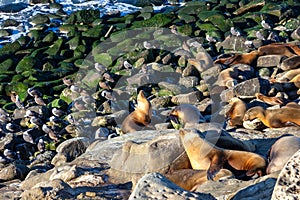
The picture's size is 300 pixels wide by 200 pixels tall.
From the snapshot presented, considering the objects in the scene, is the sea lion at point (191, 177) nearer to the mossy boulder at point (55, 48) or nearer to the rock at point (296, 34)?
the rock at point (296, 34)

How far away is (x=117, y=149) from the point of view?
8102 mm

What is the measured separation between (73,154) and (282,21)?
9.56 m

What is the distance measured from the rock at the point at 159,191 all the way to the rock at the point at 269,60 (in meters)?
8.63

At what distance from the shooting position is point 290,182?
387 centimetres

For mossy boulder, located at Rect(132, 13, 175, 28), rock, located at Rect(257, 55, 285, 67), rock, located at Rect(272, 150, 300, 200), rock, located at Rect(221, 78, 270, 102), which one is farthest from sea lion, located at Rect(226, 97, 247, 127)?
mossy boulder, located at Rect(132, 13, 175, 28)

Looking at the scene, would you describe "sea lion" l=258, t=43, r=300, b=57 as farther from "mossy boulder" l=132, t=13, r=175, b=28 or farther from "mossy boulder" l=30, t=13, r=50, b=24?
"mossy boulder" l=30, t=13, r=50, b=24

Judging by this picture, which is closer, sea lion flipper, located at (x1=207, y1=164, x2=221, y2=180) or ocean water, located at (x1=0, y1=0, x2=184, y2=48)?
sea lion flipper, located at (x1=207, y1=164, x2=221, y2=180)

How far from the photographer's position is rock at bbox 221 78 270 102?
10.9 metres

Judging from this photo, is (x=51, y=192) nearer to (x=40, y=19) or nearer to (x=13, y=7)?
(x=40, y=19)

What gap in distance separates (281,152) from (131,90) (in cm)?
744

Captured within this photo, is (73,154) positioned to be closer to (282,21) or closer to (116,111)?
(116,111)

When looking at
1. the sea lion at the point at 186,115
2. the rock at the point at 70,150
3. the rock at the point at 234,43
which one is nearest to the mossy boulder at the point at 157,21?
the rock at the point at 234,43

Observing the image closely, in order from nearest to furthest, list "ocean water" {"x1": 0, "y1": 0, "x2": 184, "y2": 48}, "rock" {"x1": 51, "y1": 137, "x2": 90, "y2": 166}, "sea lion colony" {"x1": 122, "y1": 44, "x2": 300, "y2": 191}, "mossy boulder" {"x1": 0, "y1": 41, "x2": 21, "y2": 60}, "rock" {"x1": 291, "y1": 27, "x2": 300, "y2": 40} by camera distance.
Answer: "sea lion colony" {"x1": 122, "y1": 44, "x2": 300, "y2": 191} < "rock" {"x1": 51, "y1": 137, "x2": 90, "y2": 166} < "rock" {"x1": 291, "y1": 27, "x2": 300, "y2": 40} < "mossy boulder" {"x1": 0, "y1": 41, "x2": 21, "y2": 60} < "ocean water" {"x1": 0, "y1": 0, "x2": 184, "y2": 48}

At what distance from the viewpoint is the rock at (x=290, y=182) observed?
3844 mm
